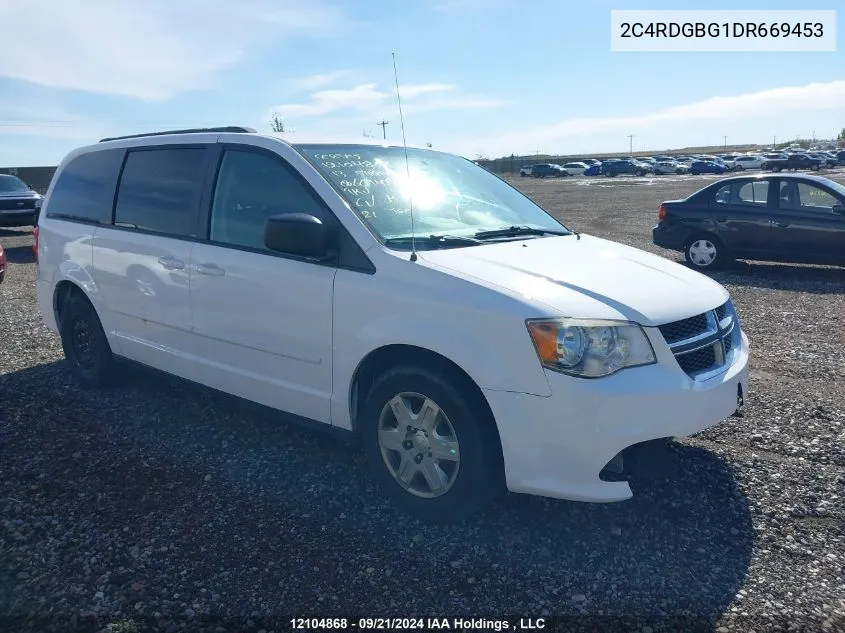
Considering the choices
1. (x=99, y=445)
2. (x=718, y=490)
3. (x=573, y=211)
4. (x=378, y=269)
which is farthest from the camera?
(x=573, y=211)

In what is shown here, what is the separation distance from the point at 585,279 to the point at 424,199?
1.17 meters

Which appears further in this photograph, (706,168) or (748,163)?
(748,163)

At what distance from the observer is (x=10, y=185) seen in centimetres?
1789

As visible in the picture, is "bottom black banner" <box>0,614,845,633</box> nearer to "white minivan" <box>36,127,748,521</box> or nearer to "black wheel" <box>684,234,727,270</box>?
"white minivan" <box>36,127,748,521</box>

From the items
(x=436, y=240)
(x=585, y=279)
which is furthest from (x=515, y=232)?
(x=585, y=279)

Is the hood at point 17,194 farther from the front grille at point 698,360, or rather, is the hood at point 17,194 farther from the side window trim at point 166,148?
the front grille at point 698,360

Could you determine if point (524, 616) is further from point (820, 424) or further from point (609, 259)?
point (820, 424)

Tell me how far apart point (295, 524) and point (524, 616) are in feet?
4.17

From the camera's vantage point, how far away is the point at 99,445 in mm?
4520

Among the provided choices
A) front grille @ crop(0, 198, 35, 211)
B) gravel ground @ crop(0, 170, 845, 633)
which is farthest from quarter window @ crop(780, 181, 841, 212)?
front grille @ crop(0, 198, 35, 211)

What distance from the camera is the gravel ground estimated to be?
2865 mm

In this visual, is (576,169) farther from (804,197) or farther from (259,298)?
(259,298)

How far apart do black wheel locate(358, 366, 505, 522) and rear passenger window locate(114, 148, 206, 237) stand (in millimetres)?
1811

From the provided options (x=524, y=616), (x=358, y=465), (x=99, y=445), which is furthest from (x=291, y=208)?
(x=524, y=616)
